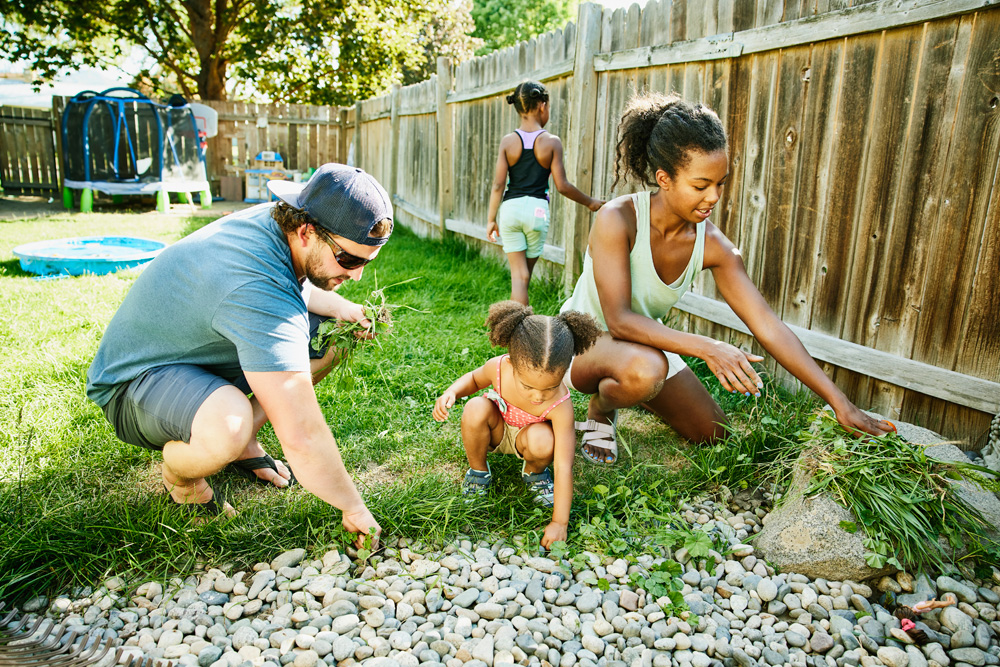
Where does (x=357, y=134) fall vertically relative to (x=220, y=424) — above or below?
above

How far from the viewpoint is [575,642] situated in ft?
6.60

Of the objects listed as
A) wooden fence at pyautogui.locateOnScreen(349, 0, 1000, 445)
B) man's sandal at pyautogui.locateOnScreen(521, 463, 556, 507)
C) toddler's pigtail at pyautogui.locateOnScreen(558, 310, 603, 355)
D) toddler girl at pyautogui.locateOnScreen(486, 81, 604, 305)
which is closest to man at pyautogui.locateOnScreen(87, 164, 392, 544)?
→ man's sandal at pyautogui.locateOnScreen(521, 463, 556, 507)

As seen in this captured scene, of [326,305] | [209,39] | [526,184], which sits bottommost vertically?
[326,305]

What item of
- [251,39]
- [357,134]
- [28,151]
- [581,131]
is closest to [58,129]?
[28,151]

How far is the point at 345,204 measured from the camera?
6.89ft

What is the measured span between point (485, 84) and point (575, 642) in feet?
20.3

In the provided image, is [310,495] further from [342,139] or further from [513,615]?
[342,139]

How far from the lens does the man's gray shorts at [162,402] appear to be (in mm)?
2287

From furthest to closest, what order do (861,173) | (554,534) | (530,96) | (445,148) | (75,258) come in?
(445,148) < (75,258) < (530,96) < (861,173) < (554,534)

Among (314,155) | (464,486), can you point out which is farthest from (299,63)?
(464,486)

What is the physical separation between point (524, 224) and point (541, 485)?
2794 millimetres

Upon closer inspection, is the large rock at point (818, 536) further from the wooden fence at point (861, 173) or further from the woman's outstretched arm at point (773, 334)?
the wooden fence at point (861, 173)

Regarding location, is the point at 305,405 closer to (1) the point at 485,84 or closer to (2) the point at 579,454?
(2) the point at 579,454

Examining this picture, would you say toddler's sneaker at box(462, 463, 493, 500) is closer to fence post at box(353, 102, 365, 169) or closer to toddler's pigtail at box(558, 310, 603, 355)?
toddler's pigtail at box(558, 310, 603, 355)
